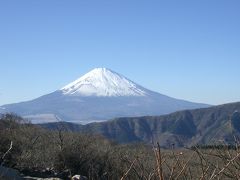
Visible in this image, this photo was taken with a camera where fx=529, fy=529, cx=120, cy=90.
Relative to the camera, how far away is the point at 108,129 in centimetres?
15150

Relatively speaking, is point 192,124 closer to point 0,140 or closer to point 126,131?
point 126,131

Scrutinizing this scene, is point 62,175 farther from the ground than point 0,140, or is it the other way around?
point 0,140

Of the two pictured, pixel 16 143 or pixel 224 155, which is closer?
pixel 224 155

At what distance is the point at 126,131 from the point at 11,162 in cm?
13894

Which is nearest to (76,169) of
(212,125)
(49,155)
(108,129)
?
(49,155)

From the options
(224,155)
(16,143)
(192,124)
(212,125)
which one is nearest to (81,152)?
(16,143)

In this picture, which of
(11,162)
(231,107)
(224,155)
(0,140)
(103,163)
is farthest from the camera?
(231,107)

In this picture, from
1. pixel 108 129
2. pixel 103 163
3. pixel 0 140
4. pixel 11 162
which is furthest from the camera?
pixel 108 129

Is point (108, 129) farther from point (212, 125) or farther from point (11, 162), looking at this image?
point (11, 162)

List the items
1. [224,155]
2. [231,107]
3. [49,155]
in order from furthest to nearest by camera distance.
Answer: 1. [231,107]
2. [49,155]
3. [224,155]

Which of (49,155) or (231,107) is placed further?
(231,107)

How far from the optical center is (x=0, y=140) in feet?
59.6

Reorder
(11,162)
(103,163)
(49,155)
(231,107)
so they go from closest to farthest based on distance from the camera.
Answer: (11,162) → (49,155) → (103,163) → (231,107)

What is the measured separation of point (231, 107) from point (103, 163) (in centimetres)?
14931
